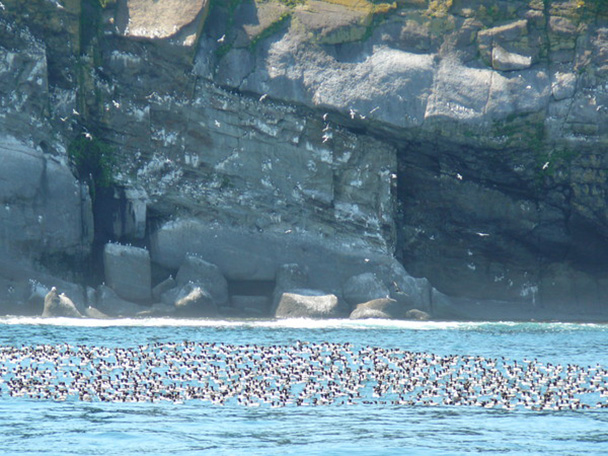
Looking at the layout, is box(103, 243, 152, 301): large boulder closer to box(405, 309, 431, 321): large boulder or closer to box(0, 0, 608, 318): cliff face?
box(0, 0, 608, 318): cliff face

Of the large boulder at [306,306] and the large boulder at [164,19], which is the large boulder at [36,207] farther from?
the large boulder at [306,306]

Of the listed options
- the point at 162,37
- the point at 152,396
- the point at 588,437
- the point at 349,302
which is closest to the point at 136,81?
the point at 162,37

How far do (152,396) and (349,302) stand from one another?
1366 inches

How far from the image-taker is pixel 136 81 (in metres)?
68.8

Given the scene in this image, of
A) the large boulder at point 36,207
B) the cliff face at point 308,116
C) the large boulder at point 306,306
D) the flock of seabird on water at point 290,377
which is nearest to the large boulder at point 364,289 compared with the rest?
the cliff face at point 308,116

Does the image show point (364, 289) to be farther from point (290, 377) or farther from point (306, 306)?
point (290, 377)

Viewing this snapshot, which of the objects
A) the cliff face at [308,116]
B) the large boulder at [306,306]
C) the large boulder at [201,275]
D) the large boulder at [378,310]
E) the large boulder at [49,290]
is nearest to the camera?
the large boulder at [49,290]

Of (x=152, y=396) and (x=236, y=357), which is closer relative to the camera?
(x=152, y=396)

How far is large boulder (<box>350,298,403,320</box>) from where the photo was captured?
66.0m

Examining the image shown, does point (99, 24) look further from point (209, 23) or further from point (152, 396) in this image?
point (152, 396)

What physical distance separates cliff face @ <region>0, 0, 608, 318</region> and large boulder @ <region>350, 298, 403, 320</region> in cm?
232

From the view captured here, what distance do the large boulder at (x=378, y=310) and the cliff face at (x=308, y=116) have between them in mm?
2323

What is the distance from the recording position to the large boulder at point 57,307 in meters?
61.4

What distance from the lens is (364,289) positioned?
67812 millimetres
